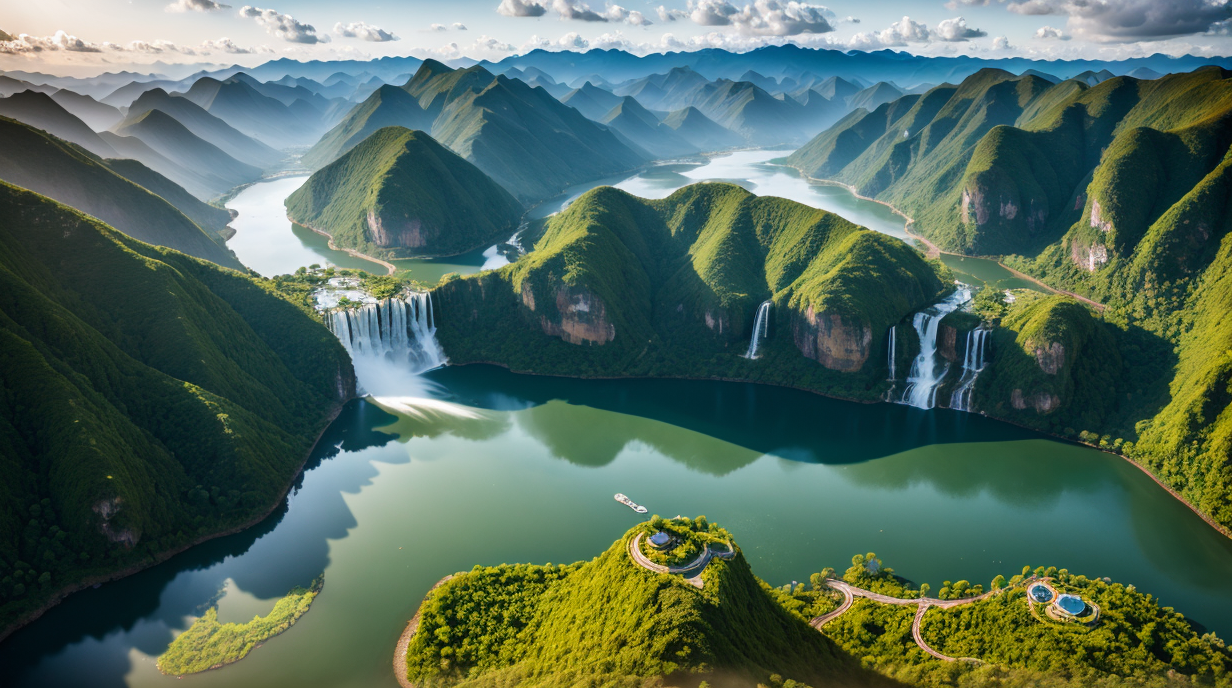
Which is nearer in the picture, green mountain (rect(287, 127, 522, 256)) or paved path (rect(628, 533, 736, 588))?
paved path (rect(628, 533, 736, 588))

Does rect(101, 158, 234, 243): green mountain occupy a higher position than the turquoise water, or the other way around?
rect(101, 158, 234, 243): green mountain

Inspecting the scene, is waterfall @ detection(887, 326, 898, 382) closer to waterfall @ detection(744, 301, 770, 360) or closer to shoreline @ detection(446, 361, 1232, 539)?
shoreline @ detection(446, 361, 1232, 539)

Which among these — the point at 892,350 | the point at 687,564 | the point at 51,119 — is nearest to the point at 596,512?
the point at 687,564

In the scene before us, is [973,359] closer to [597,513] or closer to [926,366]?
[926,366]

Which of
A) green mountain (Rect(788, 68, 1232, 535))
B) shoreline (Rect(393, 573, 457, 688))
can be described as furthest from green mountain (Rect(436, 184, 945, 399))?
shoreline (Rect(393, 573, 457, 688))

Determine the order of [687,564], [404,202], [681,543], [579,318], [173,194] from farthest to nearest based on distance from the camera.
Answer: [173,194] < [404,202] < [579,318] < [681,543] < [687,564]

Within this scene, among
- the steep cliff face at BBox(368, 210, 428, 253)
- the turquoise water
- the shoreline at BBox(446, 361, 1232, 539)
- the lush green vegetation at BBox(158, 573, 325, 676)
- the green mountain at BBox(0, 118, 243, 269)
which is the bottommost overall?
the lush green vegetation at BBox(158, 573, 325, 676)

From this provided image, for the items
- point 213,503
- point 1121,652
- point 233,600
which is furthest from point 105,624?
point 1121,652

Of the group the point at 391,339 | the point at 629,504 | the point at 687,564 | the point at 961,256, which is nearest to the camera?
the point at 687,564
